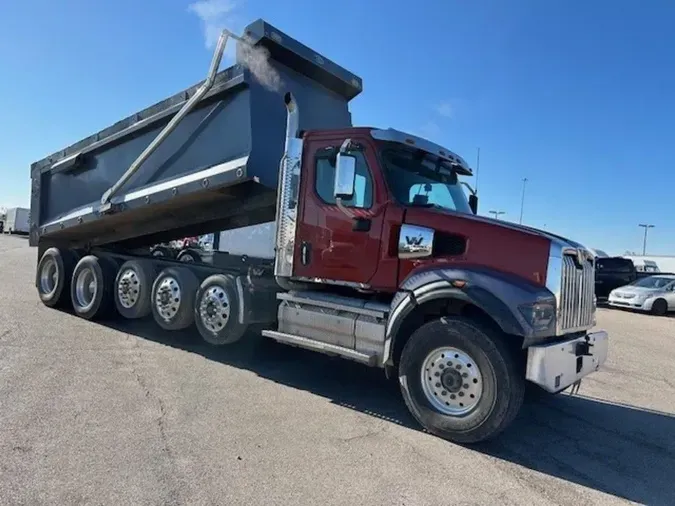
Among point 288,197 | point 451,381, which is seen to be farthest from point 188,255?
point 451,381

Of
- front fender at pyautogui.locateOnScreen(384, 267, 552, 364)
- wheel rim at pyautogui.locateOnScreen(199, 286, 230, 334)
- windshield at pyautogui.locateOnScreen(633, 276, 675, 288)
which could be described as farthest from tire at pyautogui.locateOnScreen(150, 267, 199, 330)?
windshield at pyautogui.locateOnScreen(633, 276, 675, 288)

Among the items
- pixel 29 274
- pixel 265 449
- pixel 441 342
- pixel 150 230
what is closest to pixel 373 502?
pixel 265 449

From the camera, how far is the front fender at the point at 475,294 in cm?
414

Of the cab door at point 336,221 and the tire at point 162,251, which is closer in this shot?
the cab door at point 336,221

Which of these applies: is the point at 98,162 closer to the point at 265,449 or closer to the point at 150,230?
the point at 150,230

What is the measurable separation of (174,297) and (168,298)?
0.16 meters

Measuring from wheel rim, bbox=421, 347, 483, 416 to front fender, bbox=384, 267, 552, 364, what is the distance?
421mm

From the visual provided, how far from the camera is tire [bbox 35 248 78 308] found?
9.26 meters

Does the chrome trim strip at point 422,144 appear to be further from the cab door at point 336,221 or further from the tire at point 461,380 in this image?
the tire at point 461,380

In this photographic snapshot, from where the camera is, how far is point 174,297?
7027 mm

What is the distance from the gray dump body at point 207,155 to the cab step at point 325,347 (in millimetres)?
1792

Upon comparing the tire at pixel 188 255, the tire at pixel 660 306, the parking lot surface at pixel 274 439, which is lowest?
the parking lot surface at pixel 274 439

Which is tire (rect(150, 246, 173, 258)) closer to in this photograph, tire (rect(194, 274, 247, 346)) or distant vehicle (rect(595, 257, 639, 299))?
tire (rect(194, 274, 247, 346))

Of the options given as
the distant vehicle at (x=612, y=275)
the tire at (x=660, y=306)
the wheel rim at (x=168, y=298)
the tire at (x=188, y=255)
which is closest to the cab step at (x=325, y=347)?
the wheel rim at (x=168, y=298)
